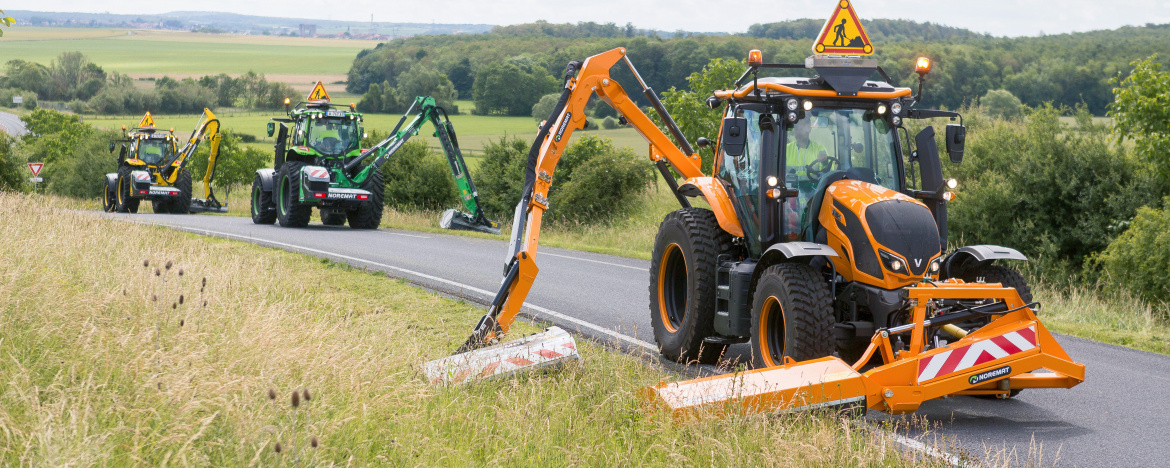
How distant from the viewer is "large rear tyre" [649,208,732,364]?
7836mm

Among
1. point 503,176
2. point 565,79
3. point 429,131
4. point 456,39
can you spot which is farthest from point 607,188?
point 456,39

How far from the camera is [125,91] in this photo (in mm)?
99062

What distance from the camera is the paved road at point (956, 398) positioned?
585cm

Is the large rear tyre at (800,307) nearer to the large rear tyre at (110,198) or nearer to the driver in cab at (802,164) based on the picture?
the driver in cab at (802,164)

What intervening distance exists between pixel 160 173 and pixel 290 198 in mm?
11743

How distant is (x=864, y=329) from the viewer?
253 inches

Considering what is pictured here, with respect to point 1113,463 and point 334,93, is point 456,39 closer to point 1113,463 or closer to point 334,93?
point 334,93

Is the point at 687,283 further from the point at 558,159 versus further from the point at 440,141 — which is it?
the point at 440,141

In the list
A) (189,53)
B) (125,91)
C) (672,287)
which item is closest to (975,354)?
(672,287)

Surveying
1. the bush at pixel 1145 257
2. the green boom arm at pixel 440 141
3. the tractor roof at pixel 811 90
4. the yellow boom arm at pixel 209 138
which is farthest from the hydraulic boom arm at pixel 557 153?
the yellow boom arm at pixel 209 138

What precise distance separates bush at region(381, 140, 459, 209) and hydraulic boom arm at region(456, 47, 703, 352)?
→ 25.1m

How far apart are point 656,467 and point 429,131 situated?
248 ft

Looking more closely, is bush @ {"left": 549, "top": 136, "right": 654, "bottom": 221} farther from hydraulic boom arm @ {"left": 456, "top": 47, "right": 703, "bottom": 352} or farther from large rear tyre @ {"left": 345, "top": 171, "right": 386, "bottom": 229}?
hydraulic boom arm @ {"left": 456, "top": 47, "right": 703, "bottom": 352}

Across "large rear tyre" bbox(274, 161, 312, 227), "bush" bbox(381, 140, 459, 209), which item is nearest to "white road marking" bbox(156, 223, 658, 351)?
"large rear tyre" bbox(274, 161, 312, 227)
